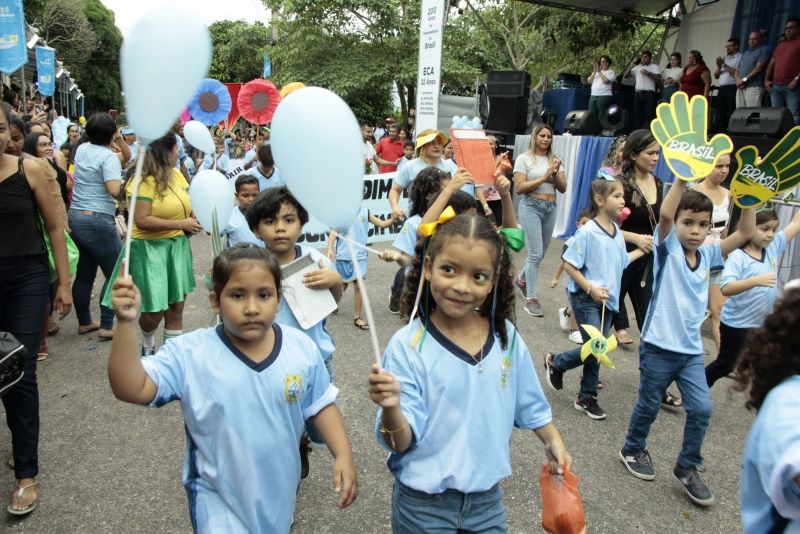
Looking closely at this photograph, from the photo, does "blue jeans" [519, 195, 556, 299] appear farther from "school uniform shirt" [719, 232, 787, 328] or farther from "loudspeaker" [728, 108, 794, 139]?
"loudspeaker" [728, 108, 794, 139]

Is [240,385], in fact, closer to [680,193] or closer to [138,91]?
[138,91]

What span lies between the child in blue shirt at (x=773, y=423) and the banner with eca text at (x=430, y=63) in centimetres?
805

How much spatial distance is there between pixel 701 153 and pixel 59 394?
162 inches

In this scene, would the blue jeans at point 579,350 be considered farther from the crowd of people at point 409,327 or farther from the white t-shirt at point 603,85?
the white t-shirt at point 603,85

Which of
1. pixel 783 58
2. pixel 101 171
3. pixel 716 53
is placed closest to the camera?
pixel 101 171

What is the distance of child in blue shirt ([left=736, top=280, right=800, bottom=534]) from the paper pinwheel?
565 centimetres

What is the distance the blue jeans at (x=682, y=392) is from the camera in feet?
10.1

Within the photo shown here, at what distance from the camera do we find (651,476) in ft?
10.8

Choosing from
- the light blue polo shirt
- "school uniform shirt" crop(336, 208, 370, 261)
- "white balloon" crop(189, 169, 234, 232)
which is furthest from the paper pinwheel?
"white balloon" crop(189, 169, 234, 232)

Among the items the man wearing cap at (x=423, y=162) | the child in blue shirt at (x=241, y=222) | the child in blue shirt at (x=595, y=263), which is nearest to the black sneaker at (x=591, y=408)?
the child in blue shirt at (x=595, y=263)

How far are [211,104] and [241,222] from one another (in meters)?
3.25

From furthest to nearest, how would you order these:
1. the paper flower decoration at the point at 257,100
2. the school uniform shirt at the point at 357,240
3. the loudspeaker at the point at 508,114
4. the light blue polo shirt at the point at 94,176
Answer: the loudspeaker at the point at 508,114
the paper flower decoration at the point at 257,100
the school uniform shirt at the point at 357,240
the light blue polo shirt at the point at 94,176

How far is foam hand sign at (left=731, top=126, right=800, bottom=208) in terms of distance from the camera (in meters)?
2.94

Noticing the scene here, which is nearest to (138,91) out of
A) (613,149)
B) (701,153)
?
Answer: (701,153)
